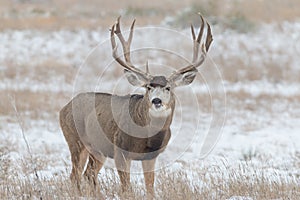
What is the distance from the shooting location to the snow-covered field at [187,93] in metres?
10.6

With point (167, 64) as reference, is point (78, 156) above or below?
below

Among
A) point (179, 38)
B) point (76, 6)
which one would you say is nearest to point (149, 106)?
point (179, 38)

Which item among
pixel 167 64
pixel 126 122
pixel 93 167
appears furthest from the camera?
pixel 167 64

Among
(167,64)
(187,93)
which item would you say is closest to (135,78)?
(187,93)

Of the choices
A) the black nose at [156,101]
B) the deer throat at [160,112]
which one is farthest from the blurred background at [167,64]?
the black nose at [156,101]

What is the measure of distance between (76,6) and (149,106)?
2746cm

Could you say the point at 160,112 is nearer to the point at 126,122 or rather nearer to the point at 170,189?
the point at 126,122

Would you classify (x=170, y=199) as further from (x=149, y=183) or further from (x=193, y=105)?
(x=193, y=105)

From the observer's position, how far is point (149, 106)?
7.24 metres

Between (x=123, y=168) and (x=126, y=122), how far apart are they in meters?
0.64

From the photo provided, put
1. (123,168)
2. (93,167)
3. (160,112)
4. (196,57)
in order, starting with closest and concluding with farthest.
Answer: (160,112) < (123,168) < (196,57) < (93,167)

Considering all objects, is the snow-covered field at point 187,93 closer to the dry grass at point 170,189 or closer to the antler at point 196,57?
the dry grass at point 170,189

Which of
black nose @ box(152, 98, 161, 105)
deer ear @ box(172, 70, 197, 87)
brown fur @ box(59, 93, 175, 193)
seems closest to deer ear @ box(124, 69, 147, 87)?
brown fur @ box(59, 93, 175, 193)

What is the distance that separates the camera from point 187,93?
58.4 feet
